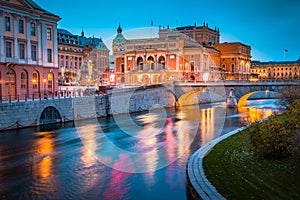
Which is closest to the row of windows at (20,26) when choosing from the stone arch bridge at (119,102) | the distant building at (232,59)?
the stone arch bridge at (119,102)

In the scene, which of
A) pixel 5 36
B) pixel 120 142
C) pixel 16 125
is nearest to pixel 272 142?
pixel 120 142

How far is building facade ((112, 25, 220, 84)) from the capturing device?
106m

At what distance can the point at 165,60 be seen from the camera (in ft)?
354

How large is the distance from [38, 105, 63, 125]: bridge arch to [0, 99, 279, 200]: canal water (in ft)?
4.64

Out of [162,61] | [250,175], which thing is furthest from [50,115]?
[162,61]

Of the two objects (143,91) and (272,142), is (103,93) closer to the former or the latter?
(143,91)

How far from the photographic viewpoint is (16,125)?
37.2 m

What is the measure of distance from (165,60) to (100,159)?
83.9 meters

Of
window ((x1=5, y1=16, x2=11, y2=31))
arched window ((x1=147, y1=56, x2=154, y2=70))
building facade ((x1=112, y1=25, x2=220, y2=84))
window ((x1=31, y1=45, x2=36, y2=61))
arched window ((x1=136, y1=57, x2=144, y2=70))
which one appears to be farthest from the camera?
arched window ((x1=136, y1=57, x2=144, y2=70))

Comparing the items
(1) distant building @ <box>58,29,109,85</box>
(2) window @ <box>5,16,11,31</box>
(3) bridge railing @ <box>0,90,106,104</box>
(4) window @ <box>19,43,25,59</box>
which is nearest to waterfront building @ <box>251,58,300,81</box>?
(1) distant building @ <box>58,29,109,85</box>

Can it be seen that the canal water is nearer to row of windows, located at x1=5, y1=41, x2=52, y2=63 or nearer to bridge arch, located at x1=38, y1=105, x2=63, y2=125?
bridge arch, located at x1=38, y1=105, x2=63, y2=125

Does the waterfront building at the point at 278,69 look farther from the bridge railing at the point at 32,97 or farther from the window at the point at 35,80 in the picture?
the window at the point at 35,80

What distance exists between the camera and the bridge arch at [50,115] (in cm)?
4054

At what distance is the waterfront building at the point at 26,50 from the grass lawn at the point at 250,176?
2898 centimetres
